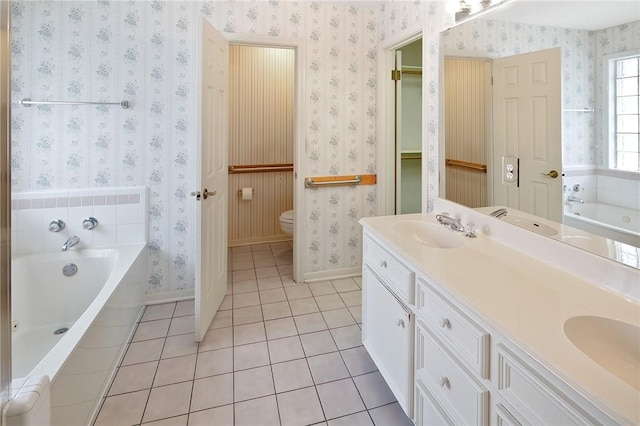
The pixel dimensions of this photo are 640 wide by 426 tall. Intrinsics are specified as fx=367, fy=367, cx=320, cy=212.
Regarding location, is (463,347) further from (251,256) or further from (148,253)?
(251,256)

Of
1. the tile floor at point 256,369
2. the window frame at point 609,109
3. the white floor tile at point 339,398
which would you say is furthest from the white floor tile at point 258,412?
the window frame at point 609,109

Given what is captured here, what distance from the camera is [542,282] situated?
4.00ft

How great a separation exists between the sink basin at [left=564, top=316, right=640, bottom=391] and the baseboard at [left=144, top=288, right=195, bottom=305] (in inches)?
101

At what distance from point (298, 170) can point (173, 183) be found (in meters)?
0.98

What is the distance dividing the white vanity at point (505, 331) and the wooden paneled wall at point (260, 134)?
2.72 meters

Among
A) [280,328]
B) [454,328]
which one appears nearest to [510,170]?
[454,328]

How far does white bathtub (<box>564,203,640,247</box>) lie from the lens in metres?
1.15

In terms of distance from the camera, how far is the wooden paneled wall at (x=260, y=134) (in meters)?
4.08

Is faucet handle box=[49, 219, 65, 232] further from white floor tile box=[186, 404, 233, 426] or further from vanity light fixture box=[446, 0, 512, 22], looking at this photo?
vanity light fixture box=[446, 0, 512, 22]

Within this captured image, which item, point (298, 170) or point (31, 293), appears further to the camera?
point (298, 170)

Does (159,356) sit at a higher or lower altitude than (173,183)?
lower

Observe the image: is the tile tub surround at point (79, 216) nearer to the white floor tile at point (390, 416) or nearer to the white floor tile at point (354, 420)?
the white floor tile at point (354, 420)

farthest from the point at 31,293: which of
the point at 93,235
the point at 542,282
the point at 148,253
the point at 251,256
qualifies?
the point at 542,282

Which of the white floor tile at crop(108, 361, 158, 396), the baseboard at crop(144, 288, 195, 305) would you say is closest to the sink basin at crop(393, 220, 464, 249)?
the white floor tile at crop(108, 361, 158, 396)
